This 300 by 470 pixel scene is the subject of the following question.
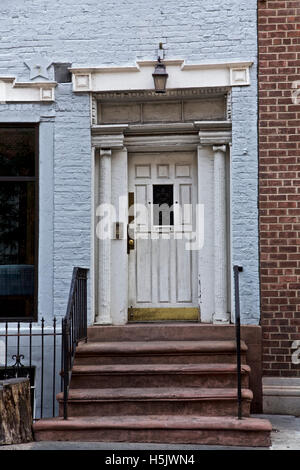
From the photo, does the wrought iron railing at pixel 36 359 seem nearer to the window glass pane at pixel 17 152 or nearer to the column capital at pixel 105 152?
the window glass pane at pixel 17 152

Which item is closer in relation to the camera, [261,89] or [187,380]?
[187,380]

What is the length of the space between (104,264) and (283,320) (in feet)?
7.16

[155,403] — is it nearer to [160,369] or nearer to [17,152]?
[160,369]

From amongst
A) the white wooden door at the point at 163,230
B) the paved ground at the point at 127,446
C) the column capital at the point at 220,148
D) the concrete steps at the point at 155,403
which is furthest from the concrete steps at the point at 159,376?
the column capital at the point at 220,148

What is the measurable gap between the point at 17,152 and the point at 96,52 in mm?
1523

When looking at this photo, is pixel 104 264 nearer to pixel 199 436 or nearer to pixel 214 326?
pixel 214 326

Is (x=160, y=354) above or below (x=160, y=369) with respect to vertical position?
above

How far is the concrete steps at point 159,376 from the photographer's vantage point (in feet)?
22.4

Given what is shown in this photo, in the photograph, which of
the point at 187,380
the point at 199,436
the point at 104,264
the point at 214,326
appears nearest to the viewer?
the point at 199,436

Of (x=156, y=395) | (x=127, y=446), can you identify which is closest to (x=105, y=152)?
(x=156, y=395)

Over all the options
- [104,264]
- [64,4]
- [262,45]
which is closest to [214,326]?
[104,264]

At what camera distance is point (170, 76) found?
7.96m

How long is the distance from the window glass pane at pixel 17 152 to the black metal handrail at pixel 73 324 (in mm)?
1507

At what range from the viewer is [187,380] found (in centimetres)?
686
